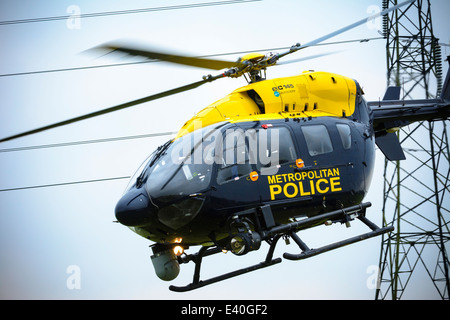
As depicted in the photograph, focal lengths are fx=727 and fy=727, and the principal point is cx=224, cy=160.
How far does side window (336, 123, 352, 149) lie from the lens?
11336 millimetres

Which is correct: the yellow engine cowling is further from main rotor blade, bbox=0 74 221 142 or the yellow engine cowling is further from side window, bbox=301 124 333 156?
main rotor blade, bbox=0 74 221 142

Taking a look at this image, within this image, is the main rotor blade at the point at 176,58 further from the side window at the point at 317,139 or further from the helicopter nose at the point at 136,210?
the helicopter nose at the point at 136,210

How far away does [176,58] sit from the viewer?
376 inches

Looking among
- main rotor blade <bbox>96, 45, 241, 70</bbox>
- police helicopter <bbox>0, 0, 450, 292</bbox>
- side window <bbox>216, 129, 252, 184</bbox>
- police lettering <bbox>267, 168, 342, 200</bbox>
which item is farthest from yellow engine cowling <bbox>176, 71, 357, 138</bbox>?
police lettering <bbox>267, 168, 342, 200</bbox>

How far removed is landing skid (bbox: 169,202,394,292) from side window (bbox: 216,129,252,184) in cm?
55

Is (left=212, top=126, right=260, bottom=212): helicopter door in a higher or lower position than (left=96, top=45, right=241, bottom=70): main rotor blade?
lower

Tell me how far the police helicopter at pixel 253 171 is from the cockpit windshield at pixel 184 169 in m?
0.01

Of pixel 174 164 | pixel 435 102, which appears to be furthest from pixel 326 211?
pixel 435 102

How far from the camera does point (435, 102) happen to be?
14.0 metres

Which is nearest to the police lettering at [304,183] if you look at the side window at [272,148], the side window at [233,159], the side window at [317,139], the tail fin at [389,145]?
the side window at [272,148]

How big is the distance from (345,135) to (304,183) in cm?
127

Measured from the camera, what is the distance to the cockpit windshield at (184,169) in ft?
32.9

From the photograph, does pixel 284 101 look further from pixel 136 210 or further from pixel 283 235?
pixel 136 210

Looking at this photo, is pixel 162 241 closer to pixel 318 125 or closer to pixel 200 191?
pixel 200 191
